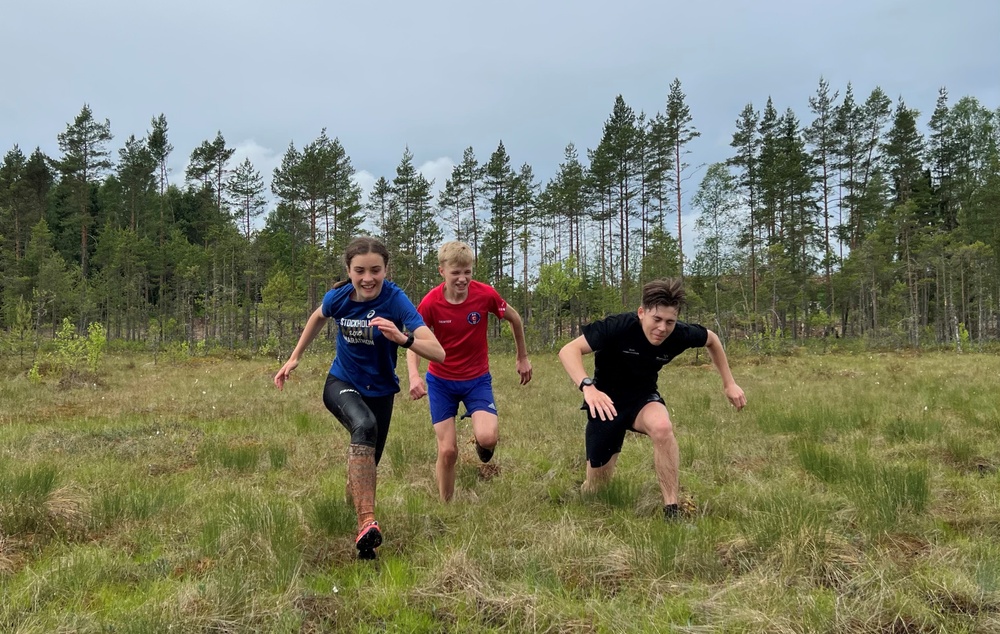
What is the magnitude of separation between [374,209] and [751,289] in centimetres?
3095

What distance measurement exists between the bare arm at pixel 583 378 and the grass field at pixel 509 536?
2.47ft

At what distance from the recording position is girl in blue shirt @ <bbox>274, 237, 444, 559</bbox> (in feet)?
10.9

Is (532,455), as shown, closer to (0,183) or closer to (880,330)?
(880,330)

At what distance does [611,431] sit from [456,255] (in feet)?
6.12

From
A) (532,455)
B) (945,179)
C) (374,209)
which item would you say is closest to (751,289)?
(945,179)

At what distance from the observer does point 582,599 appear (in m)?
2.59

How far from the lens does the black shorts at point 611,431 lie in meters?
4.16

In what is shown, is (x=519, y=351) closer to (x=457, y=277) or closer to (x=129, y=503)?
(x=457, y=277)

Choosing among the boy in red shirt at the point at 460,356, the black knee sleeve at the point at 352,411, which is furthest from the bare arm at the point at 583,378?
the black knee sleeve at the point at 352,411

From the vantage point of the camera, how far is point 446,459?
4211mm

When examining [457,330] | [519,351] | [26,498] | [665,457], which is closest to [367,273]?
[457,330]

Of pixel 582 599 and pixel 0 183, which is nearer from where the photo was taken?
pixel 582 599

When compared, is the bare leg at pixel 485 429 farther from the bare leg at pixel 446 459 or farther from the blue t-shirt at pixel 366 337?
the blue t-shirt at pixel 366 337

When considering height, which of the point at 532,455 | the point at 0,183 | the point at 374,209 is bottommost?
the point at 532,455
